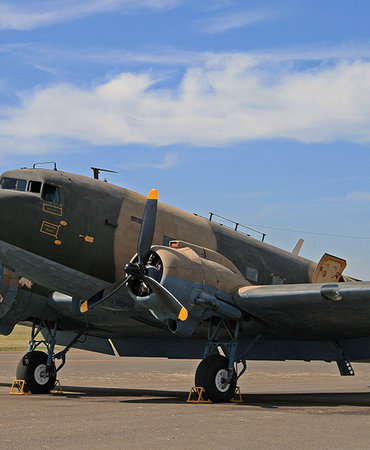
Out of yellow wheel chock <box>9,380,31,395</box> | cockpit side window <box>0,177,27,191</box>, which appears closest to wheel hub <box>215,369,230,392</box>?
yellow wheel chock <box>9,380,31,395</box>

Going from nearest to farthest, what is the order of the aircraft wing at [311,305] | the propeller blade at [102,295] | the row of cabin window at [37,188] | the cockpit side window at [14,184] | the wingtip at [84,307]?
the aircraft wing at [311,305]
the propeller blade at [102,295]
the wingtip at [84,307]
the row of cabin window at [37,188]
the cockpit side window at [14,184]

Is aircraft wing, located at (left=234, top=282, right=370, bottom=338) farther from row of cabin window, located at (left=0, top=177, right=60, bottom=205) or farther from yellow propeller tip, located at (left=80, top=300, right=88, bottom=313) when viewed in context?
row of cabin window, located at (left=0, top=177, right=60, bottom=205)

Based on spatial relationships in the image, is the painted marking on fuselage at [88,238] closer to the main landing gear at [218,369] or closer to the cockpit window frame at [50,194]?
the cockpit window frame at [50,194]

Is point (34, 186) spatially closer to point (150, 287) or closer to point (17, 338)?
point (150, 287)

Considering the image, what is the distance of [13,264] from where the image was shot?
52.2ft

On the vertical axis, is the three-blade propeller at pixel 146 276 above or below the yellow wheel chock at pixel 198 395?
above

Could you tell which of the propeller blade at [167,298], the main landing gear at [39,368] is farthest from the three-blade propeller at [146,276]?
the main landing gear at [39,368]

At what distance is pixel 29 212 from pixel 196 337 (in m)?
6.30

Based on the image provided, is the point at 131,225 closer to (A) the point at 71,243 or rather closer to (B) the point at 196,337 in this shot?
(A) the point at 71,243

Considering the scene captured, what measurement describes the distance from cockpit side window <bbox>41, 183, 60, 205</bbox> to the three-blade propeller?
2.30 metres

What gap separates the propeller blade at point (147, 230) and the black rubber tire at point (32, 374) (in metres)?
5.85

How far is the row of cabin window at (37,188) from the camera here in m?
16.3

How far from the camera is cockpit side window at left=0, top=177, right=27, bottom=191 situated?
16.4 metres

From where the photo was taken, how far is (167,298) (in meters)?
14.9
